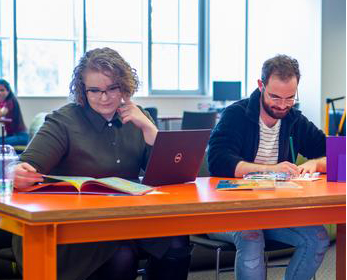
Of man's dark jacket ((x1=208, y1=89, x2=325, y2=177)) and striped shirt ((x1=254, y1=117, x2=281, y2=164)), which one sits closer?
man's dark jacket ((x1=208, y1=89, x2=325, y2=177))

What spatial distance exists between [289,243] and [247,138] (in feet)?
1.54

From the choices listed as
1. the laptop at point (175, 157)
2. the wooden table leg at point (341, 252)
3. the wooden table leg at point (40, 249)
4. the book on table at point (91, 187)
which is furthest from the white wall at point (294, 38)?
the wooden table leg at point (40, 249)

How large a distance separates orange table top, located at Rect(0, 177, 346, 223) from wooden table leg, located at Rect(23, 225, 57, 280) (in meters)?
0.04

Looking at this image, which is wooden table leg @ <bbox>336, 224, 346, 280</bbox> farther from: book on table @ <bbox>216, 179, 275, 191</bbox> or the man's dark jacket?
book on table @ <bbox>216, 179, 275, 191</bbox>

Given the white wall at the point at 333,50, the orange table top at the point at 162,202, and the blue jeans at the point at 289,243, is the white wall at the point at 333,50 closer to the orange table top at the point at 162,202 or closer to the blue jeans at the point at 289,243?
the blue jeans at the point at 289,243

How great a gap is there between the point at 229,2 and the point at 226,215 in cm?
855

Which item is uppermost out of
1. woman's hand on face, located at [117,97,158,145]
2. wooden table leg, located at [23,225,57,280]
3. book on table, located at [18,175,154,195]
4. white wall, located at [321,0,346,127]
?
white wall, located at [321,0,346,127]

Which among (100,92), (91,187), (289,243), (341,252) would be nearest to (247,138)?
(289,243)

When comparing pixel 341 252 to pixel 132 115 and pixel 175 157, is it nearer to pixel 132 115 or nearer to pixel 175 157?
pixel 175 157

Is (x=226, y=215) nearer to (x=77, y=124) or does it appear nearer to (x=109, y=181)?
(x=109, y=181)

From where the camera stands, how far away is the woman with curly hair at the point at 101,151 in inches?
78.5

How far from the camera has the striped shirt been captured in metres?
2.69

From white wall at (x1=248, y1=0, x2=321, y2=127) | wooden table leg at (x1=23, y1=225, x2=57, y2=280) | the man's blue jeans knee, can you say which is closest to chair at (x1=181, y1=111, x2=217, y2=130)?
white wall at (x1=248, y1=0, x2=321, y2=127)

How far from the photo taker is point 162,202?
1.73 m
